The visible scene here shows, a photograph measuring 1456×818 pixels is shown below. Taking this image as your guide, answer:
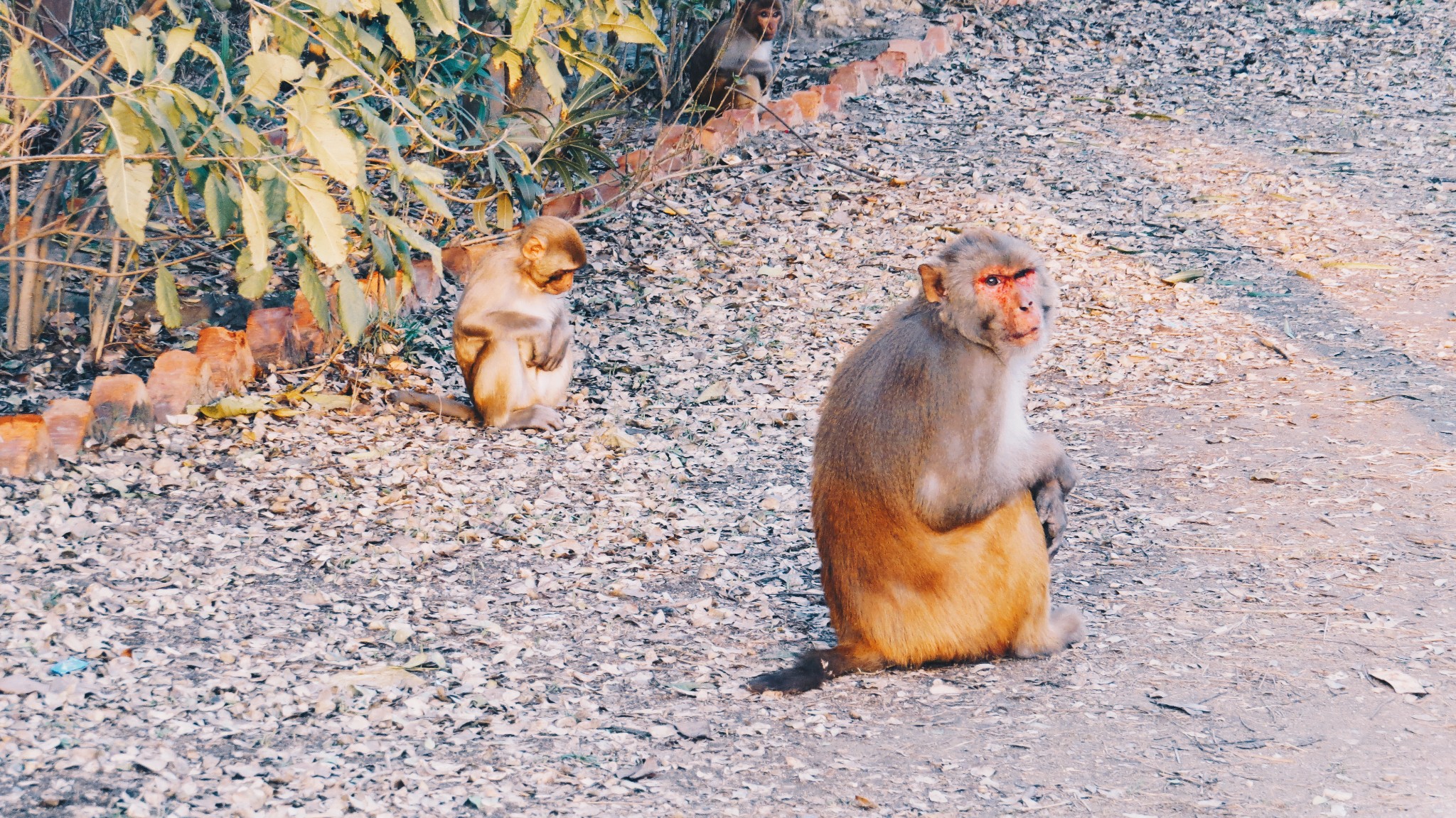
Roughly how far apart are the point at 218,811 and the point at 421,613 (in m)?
1.03

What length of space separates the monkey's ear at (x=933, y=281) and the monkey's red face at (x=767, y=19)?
4571 mm

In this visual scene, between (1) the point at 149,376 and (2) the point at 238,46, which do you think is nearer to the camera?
(1) the point at 149,376

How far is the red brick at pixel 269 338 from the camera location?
192 inches

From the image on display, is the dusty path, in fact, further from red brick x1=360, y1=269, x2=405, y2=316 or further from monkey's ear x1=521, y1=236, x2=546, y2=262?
monkey's ear x1=521, y1=236, x2=546, y2=262

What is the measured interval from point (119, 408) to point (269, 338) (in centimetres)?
77

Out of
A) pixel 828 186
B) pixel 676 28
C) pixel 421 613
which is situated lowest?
pixel 421 613

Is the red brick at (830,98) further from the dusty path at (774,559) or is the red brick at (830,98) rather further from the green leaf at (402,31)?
the green leaf at (402,31)

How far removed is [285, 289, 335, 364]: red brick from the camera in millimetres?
4984

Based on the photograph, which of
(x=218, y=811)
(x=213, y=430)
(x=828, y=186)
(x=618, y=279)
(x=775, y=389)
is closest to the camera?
(x=218, y=811)

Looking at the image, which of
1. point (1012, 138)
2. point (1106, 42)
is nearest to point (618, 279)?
point (1012, 138)

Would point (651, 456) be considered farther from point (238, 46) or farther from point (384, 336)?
point (238, 46)

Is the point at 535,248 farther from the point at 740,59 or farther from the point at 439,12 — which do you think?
the point at 740,59

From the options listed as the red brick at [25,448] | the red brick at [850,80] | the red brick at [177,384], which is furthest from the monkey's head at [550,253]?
the red brick at [850,80]

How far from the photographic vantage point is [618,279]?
19.8 feet
